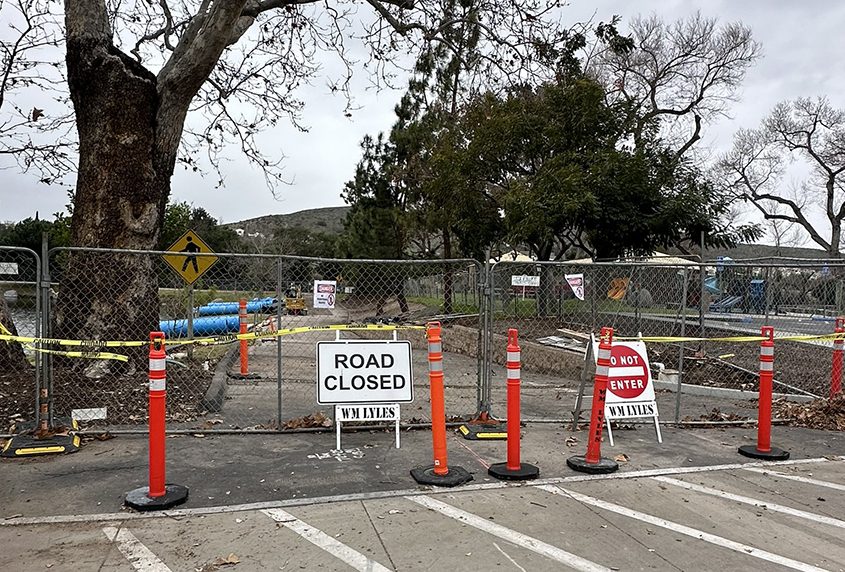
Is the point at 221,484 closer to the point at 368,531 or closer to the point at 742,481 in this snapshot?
the point at 368,531

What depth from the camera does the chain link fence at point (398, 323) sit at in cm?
729

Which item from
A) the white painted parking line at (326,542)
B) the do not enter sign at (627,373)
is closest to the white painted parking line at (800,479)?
the do not enter sign at (627,373)

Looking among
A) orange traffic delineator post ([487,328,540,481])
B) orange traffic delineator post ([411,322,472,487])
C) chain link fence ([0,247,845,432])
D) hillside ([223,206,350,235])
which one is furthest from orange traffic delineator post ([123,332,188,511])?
hillside ([223,206,350,235])

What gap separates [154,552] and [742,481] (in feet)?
16.2

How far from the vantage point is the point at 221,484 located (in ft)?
17.0

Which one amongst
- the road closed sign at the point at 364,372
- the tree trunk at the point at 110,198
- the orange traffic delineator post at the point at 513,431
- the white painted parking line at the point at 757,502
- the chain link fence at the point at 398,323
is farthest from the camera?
the tree trunk at the point at 110,198

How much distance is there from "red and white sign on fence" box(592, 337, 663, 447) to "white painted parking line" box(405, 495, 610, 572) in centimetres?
276

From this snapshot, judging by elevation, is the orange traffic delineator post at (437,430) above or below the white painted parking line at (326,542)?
above

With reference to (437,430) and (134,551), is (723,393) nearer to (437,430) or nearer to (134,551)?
(437,430)

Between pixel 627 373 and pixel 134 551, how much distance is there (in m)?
5.15

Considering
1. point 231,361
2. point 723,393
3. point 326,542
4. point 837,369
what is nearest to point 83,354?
point 326,542

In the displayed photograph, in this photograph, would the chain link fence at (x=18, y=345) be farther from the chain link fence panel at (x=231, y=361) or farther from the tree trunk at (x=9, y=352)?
the chain link fence panel at (x=231, y=361)

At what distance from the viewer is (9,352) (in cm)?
866

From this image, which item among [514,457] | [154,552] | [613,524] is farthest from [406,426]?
[154,552]
